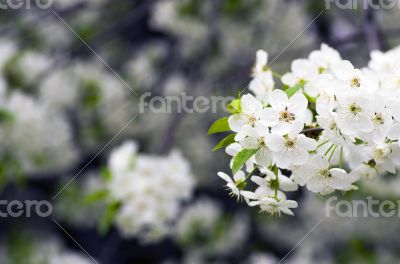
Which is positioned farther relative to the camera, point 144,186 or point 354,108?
point 144,186

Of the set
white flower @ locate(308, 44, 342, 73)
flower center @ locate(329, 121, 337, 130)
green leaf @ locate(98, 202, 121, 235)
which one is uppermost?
white flower @ locate(308, 44, 342, 73)

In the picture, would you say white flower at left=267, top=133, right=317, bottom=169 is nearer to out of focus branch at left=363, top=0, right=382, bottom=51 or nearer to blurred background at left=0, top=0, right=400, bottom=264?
out of focus branch at left=363, top=0, right=382, bottom=51

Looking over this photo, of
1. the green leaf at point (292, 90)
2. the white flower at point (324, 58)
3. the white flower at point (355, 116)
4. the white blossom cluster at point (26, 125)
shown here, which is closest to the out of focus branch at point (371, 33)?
the white flower at point (324, 58)

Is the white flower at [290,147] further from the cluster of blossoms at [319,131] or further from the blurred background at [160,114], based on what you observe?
the blurred background at [160,114]

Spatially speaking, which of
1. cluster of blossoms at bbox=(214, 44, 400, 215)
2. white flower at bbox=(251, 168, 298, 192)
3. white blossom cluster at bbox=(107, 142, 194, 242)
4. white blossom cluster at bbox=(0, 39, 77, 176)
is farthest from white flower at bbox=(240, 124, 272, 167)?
white blossom cluster at bbox=(0, 39, 77, 176)

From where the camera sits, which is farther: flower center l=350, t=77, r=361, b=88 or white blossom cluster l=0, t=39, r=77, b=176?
white blossom cluster l=0, t=39, r=77, b=176

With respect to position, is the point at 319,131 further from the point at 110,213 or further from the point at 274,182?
the point at 110,213

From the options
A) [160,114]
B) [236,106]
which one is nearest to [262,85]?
[236,106]
